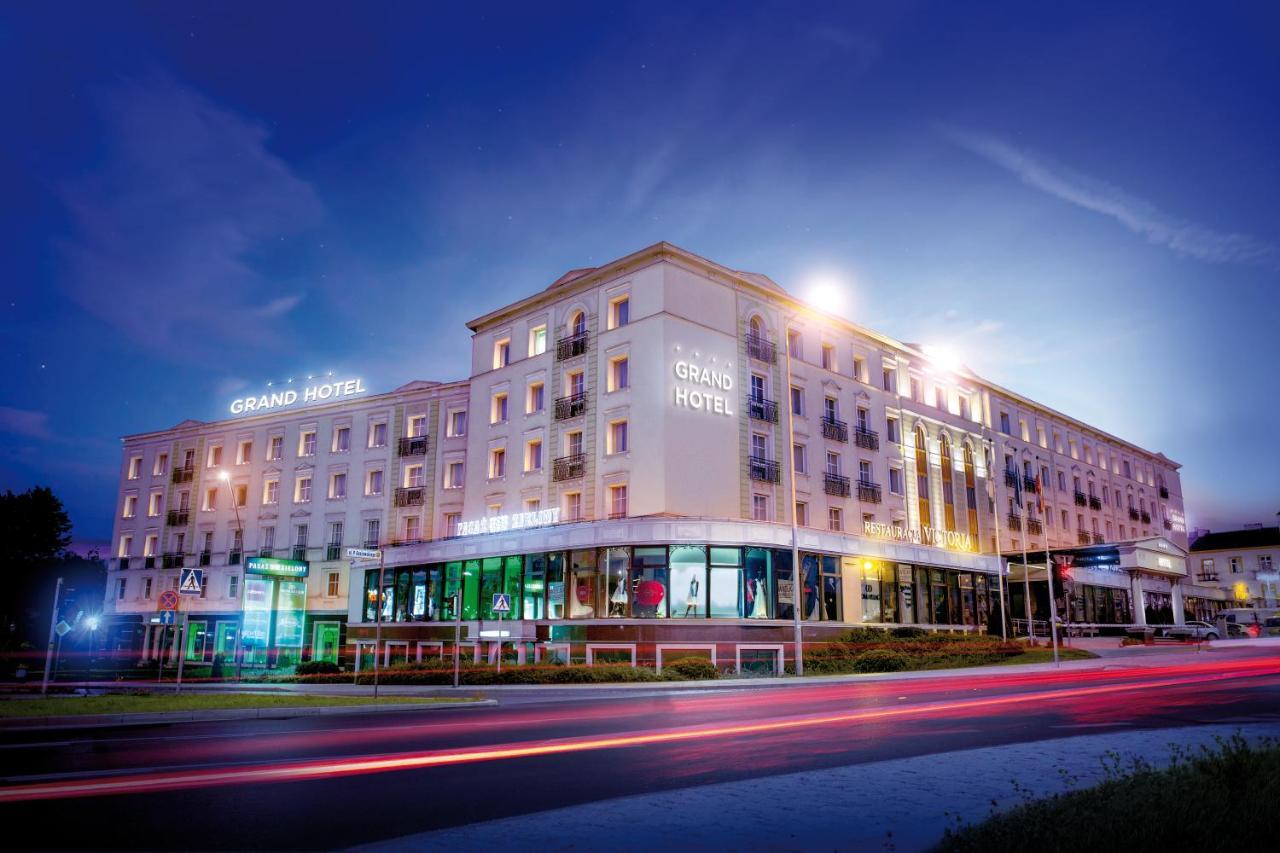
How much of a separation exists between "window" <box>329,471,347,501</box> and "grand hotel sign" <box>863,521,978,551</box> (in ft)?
109

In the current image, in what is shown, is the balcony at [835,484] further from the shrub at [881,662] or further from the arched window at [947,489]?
the shrub at [881,662]

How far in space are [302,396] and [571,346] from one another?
26281mm

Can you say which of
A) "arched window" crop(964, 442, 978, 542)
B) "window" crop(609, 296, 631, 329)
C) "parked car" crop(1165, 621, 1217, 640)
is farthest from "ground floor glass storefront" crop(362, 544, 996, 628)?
"parked car" crop(1165, 621, 1217, 640)

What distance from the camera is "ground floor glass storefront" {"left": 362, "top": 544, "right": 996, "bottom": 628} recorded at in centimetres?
3784

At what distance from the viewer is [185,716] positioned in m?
18.7

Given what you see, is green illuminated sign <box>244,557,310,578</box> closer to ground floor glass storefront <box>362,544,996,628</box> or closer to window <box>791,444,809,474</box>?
ground floor glass storefront <box>362,544,996,628</box>

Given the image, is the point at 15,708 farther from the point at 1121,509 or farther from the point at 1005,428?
the point at 1121,509

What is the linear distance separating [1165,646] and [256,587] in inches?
2189

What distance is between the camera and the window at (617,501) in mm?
40562

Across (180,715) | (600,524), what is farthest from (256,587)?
(180,715)

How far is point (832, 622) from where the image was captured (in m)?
42.8

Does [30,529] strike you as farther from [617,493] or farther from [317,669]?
[617,493]

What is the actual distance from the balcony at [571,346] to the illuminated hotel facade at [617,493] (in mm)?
151

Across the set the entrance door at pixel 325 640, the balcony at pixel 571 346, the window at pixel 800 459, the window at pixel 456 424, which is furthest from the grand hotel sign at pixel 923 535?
the entrance door at pixel 325 640
